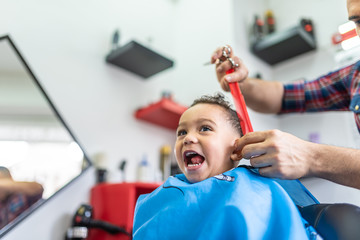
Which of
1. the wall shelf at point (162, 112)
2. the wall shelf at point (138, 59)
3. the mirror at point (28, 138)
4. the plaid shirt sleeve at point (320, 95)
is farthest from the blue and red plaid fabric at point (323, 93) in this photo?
the mirror at point (28, 138)

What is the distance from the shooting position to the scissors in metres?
0.95

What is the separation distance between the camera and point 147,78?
2.29 m

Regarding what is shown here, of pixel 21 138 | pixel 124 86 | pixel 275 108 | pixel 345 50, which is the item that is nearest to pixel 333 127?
pixel 345 50

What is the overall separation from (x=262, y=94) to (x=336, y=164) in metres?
0.68

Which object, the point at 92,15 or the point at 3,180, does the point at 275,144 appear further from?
the point at 92,15

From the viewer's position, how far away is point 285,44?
2215 millimetres

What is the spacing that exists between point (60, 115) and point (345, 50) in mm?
1689

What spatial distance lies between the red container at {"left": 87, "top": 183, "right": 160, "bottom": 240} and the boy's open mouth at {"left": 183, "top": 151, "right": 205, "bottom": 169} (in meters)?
0.55

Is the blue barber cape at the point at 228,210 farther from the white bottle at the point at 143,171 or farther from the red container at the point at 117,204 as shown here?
the white bottle at the point at 143,171

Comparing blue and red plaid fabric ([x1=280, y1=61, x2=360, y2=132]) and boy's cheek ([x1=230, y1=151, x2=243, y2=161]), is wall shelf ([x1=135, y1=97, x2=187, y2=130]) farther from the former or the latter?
boy's cheek ([x1=230, y1=151, x2=243, y2=161])

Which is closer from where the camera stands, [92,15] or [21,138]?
[21,138]

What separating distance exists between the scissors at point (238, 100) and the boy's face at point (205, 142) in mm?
92

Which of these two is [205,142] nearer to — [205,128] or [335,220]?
[205,128]

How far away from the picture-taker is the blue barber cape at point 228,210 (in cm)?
68
